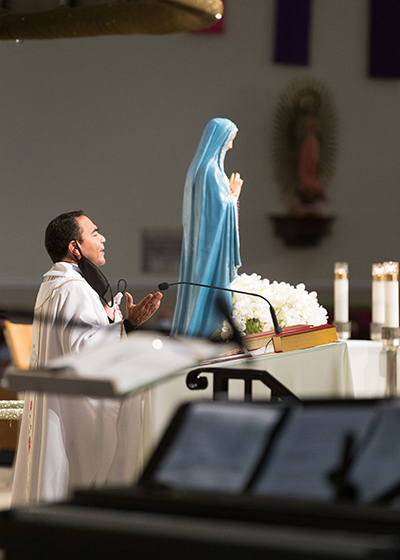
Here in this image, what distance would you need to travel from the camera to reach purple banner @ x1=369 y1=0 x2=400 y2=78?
346 inches

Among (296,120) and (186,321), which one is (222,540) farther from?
(296,120)

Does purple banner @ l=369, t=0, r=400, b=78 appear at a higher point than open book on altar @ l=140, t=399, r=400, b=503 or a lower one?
higher

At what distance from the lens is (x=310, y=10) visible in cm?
876

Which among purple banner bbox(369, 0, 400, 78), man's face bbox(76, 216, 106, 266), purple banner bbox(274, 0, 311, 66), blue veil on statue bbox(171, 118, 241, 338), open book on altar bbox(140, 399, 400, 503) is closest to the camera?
open book on altar bbox(140, 399, 400, 503)

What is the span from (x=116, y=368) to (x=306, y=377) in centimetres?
203

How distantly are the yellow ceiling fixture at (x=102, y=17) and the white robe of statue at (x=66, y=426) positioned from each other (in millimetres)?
1028

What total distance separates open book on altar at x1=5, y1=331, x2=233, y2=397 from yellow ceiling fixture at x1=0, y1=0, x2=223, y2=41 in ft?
5.99

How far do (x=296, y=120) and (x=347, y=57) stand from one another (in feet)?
3.51

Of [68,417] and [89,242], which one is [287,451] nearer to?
[68,417]

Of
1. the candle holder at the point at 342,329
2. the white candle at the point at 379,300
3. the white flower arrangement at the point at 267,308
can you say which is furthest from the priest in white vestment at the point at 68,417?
the white candle at the point at 379,300

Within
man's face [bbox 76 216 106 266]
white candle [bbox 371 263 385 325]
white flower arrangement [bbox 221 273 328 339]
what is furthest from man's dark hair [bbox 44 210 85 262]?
white candle [bbox 371 263 385 325]

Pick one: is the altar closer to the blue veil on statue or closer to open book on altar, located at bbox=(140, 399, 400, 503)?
the blue veil on statue

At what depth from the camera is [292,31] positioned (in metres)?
8.80

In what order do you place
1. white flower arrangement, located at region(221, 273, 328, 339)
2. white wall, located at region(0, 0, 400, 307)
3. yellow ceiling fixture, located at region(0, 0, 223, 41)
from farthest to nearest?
white wall, located at region(0, 0, 400, 307)
white flower arrangement, located at region(221, 273, 328, 339)
yellow ceiling fixture, located at region(0, 0, 223, 41)
